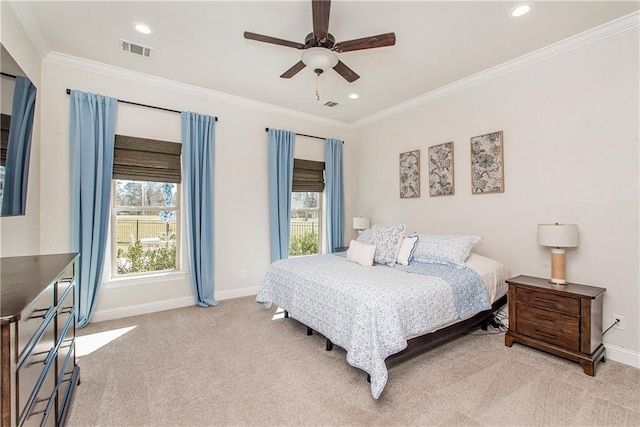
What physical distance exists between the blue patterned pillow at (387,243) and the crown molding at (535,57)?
6.42 ft

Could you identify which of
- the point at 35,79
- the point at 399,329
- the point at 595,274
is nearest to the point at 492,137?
the point at 595,274

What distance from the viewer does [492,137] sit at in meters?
3.41

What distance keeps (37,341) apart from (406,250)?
298 cm

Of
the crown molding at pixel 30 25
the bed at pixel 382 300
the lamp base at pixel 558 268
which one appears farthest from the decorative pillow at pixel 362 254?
Result: the crown molding at pixel 30 25

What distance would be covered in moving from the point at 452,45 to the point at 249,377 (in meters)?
3.46

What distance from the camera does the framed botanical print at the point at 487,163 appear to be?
334cm

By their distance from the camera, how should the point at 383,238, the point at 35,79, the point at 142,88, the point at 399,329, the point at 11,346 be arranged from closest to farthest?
the point at 11,346 < the point at 399,329 < the point at 35,79 < the point at 383,238 < the point at 142,88

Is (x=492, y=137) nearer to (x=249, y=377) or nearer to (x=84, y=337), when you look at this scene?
(x=249, y=377)

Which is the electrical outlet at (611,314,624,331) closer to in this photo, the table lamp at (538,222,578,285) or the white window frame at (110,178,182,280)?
the table lamp at (538,222,578,285)

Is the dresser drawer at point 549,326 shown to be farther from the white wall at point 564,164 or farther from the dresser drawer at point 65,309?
the dresser drawer at point 65,309

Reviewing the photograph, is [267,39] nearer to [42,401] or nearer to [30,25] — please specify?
[30,25]

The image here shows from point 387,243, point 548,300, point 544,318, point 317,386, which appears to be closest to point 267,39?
point 387,243

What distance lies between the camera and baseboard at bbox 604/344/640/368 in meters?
2.44

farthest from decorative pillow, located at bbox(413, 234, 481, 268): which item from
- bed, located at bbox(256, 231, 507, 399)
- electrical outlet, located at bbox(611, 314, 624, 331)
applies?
electrical outlet, located at bbox(611, 314, 624, 331)
